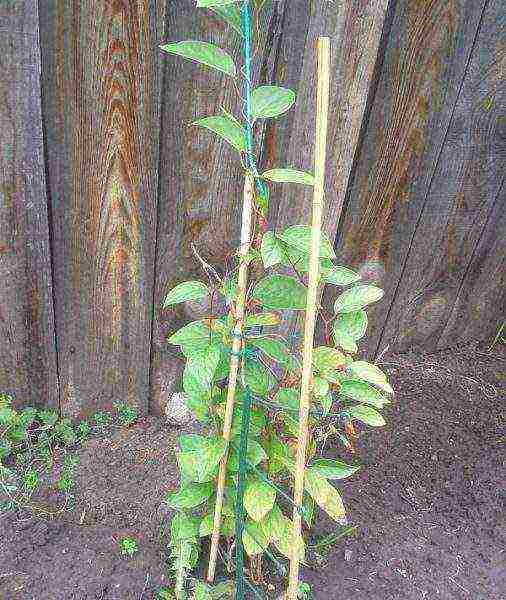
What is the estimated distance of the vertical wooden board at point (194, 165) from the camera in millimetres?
1307

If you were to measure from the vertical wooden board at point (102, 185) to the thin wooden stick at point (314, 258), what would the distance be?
637 mm

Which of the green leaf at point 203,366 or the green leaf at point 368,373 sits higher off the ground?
the green leaf at point 203,366

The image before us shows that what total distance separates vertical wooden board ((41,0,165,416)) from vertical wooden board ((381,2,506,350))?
885mm

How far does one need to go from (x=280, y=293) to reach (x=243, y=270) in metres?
0.08

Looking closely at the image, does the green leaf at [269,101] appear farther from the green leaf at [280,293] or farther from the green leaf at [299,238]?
the green leaf at [280,293]

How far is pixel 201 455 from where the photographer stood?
112 cm

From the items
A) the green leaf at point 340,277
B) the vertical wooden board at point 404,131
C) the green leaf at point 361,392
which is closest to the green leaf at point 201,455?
the green leaf at point 361,392

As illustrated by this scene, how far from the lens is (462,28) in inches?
61.7

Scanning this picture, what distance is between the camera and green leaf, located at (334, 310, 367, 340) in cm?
108

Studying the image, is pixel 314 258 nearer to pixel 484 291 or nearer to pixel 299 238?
pixel 299 238

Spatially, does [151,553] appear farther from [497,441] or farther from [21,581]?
[497,441]

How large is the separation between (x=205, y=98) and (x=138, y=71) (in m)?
0.16

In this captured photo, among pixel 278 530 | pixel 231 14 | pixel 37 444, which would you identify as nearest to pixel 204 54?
pixel 231 14

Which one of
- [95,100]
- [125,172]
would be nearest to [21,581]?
[125,172]
